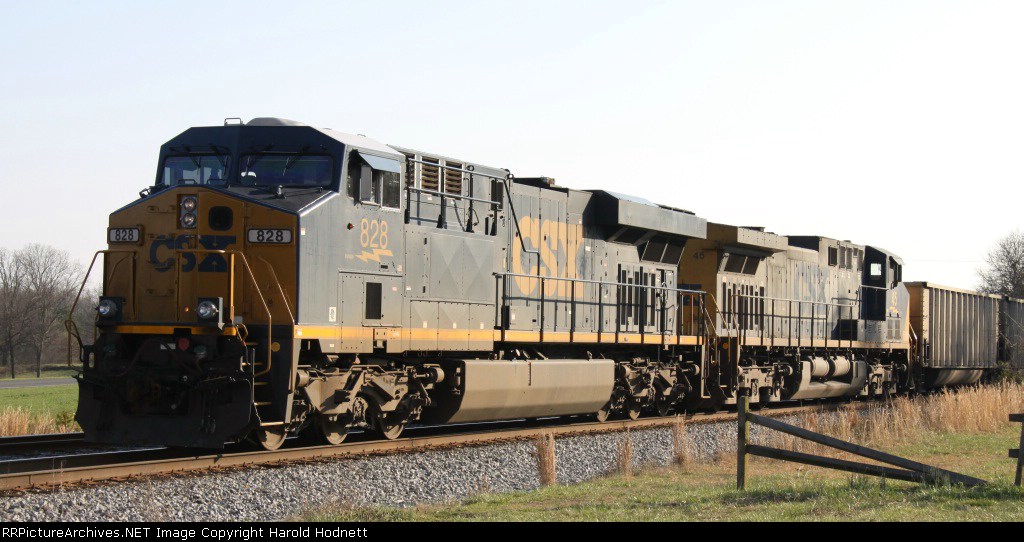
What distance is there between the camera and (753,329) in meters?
22.2

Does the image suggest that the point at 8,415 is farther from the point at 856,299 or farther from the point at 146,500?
the point at 856,299

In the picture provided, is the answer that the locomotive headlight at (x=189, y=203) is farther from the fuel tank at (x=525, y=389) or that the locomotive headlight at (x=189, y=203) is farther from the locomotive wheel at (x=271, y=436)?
the fuel tank at (x=525, y=389)

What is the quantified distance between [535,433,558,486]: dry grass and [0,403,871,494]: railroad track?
84cm

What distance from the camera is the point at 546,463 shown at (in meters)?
11.8

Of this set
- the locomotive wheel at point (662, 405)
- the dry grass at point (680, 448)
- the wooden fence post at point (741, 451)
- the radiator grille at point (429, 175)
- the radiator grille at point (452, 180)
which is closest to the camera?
the wooden fence post at point (741, 451)

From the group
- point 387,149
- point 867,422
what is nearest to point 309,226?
point 387,149

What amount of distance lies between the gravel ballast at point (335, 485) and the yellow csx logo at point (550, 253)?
2.61 metres

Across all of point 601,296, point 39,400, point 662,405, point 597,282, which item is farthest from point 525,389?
point 39,400

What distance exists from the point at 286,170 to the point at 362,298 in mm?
1693

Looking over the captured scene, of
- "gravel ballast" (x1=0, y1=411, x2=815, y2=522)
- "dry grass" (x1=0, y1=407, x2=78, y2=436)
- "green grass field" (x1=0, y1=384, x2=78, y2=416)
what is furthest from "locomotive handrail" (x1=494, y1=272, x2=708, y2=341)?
"green grass field" (x1=0, y1=384, x2=78, y2=416)

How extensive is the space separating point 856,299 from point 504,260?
14.5 meters

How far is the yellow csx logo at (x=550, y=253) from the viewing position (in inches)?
631

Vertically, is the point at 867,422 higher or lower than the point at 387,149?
lower

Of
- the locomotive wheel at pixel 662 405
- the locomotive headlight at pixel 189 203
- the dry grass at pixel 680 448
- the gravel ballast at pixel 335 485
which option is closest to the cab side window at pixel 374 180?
the locomotive headlight at pixel 189 203
